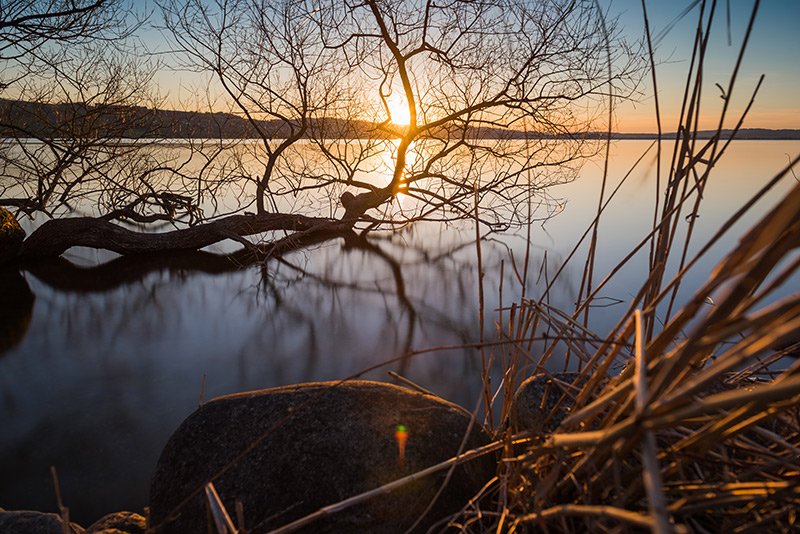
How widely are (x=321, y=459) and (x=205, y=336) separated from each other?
3308 millimetres

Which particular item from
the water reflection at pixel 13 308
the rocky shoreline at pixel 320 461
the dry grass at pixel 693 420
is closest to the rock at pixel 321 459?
the rocky shoreline at pixel 320 461

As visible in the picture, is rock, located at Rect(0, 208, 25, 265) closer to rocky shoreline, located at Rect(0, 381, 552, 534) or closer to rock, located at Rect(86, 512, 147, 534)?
rock, located at Rect(86, 512, 147, 534)

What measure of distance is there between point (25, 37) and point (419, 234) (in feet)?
17.5

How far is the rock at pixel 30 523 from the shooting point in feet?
5.80

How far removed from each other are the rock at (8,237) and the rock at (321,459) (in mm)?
5441

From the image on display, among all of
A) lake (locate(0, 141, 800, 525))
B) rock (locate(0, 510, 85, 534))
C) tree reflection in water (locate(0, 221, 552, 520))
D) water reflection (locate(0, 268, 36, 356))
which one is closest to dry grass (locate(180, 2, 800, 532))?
lake (locate(0, 141, 800, 525))

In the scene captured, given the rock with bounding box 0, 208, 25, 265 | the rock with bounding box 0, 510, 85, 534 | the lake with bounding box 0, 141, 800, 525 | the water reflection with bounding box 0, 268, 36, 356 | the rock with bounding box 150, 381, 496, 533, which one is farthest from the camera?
A: the rock with bounding box 0, 208, 25, 265

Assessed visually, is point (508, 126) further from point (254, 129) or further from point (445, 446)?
point (445, 446)

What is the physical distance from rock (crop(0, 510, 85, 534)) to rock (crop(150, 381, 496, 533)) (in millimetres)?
338

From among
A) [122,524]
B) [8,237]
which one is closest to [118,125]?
[8,237]

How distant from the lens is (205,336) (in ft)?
15.1

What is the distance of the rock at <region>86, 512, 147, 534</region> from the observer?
2100 millimetres

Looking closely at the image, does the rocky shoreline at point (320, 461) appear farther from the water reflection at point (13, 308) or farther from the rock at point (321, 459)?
the water reflection at point (13, 308)

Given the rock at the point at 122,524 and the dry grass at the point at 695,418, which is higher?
the dry grass at the point at 695,418
